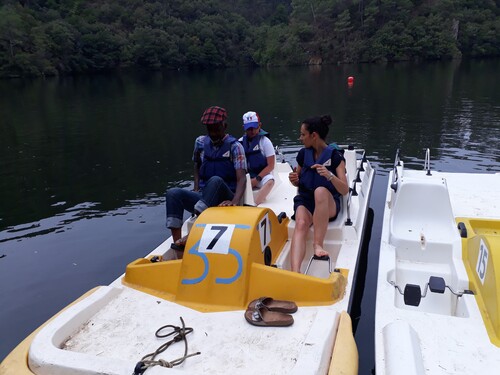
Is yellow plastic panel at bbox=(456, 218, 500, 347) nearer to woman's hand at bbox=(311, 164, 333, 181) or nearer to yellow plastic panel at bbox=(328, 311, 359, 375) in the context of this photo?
yellow plastic panel at bbox=(328, 311, 359, 375)

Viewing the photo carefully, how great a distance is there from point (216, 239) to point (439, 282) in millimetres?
1612

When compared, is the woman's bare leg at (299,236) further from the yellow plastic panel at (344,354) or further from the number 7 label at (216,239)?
the yellow plastic panel at (344,354)

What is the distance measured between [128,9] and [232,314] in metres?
69.3

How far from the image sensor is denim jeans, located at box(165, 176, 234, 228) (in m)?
4.00

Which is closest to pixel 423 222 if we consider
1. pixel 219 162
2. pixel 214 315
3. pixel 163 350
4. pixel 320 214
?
pixel 320 214

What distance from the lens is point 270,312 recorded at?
113 inches

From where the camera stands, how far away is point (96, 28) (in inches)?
2083

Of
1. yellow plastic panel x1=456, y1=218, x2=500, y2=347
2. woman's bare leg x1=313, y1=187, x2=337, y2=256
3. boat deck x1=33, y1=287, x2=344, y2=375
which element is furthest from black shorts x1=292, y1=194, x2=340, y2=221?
boat deck x1=33, y1=287, x2=344, y2=375

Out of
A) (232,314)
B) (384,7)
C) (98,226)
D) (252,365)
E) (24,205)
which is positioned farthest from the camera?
(384,7)

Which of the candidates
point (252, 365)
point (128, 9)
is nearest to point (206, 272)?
point (252, 365)

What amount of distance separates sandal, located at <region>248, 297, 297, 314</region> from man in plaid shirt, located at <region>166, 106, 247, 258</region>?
3.74 ft

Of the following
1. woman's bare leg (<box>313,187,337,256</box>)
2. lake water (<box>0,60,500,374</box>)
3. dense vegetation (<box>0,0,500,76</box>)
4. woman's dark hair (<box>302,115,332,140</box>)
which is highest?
dense vegetation (<box>0,0,500,76</box>)

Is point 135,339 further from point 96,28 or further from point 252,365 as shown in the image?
point 96,28

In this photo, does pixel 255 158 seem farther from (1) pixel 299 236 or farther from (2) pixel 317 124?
(1) pixel 299 236
